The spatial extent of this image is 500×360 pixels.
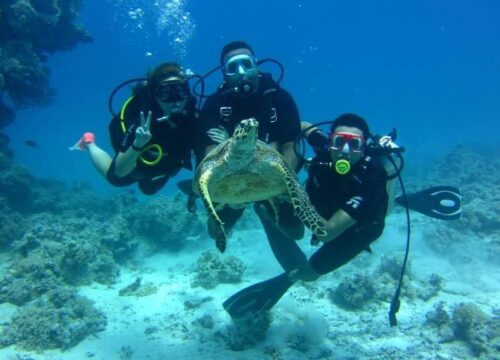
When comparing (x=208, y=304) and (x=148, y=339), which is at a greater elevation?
(x=208, y=304)

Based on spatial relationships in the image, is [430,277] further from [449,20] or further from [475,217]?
[449,20]

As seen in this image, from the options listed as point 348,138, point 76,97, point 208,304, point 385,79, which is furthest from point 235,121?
point 385,79

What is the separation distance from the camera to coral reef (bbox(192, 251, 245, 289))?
29.4 ft

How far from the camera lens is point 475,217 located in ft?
38.8

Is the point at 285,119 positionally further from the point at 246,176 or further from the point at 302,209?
the point at 302,209

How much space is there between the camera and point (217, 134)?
543cm

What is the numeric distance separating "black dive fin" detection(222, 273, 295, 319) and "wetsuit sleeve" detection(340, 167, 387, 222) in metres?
2.61

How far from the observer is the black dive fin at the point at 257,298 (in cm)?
691

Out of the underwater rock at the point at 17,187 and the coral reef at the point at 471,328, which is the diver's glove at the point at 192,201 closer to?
the coral reef at the point at 471,328

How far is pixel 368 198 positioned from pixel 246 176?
216cm

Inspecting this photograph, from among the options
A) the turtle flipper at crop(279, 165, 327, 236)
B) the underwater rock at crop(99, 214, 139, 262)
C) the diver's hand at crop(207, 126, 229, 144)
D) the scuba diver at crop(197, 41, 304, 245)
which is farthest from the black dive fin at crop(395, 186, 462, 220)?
the underwater rock at crop(99, 214, 139, 262)

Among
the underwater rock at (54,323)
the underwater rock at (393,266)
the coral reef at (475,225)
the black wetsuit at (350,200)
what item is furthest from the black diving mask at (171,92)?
the coral reef at (475,225)

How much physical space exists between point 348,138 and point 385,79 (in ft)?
575

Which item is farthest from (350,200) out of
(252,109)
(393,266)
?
(393,266)
